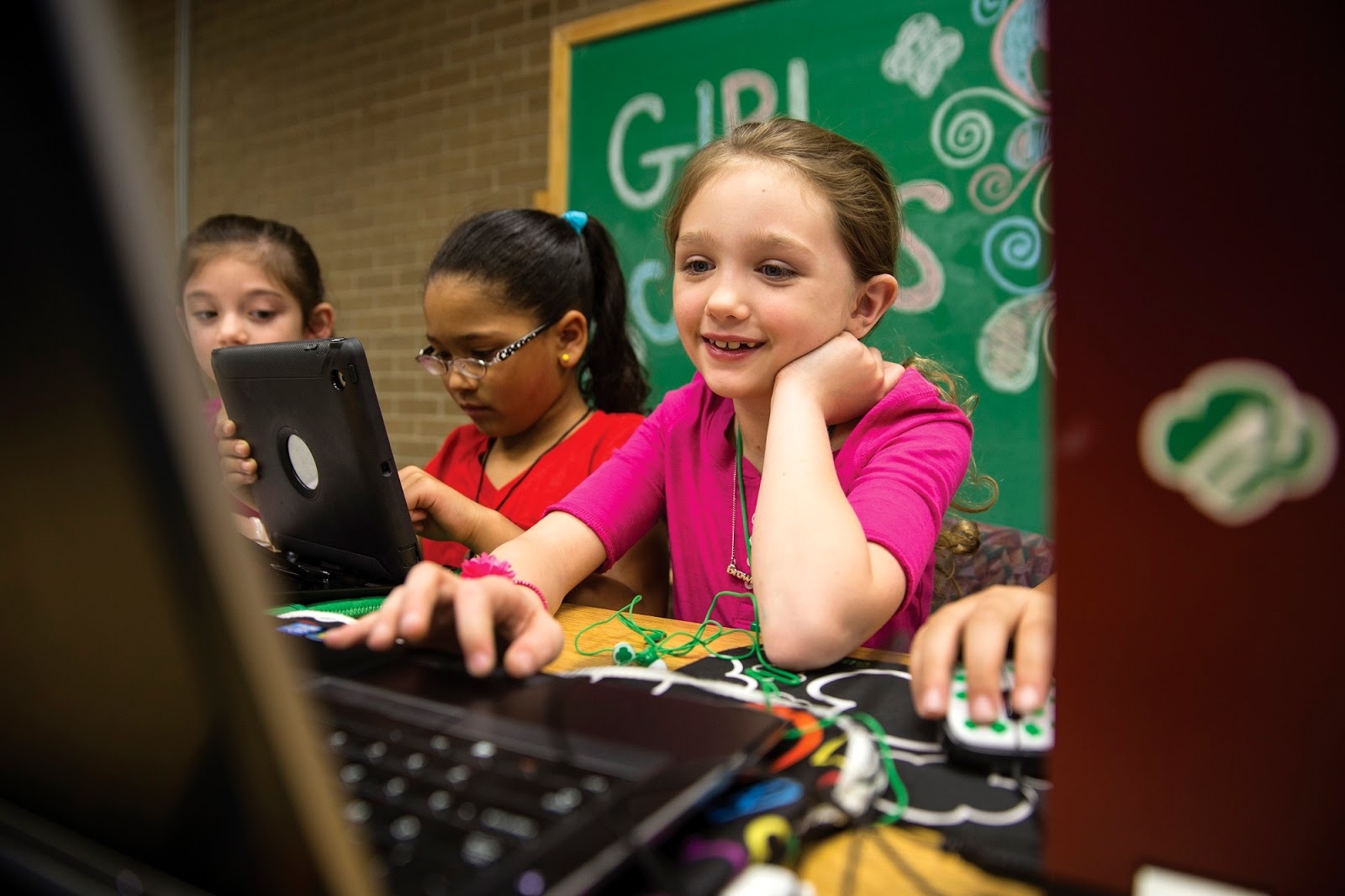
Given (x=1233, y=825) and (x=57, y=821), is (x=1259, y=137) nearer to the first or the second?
(x=1233, y=825)

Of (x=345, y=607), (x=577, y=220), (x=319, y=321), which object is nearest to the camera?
(x=345, y=607)

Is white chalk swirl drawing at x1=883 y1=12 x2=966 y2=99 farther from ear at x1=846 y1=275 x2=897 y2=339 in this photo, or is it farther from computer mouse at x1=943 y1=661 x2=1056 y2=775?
computer mouse at x1=943 y1=661 x2=1056 y2=775

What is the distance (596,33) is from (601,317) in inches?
52.1

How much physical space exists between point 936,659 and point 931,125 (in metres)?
1.83

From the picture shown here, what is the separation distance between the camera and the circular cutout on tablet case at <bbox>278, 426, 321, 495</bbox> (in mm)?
890

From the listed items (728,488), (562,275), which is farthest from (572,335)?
(728,488)

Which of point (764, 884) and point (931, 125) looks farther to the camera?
point (931, 125)

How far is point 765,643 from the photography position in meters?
0.64

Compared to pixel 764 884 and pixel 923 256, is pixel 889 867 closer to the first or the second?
pixel 764 884

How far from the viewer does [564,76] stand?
104 inches

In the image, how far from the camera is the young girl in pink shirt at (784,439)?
71 centimetres

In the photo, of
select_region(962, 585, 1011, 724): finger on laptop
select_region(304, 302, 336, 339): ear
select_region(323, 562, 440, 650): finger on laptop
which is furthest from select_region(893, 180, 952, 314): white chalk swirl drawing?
select_region(323, 562, 440, 650): finger on laptop

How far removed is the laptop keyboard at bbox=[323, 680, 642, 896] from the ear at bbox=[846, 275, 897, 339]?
763 millimetres

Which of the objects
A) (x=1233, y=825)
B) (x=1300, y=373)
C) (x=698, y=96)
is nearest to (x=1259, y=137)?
(x=1300, y=373)
